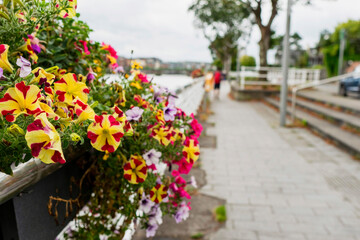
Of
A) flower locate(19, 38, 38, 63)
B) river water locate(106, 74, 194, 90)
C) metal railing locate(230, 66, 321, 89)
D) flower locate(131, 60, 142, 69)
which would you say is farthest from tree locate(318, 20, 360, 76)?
flower locate(19, 38, 38, 63)

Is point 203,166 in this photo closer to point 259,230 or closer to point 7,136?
point 259,230

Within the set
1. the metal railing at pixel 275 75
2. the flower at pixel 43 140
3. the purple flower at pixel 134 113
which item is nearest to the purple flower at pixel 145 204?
the purple flower at pixel 134 113

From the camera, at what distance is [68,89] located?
1.02 metres

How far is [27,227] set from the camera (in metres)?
1.05

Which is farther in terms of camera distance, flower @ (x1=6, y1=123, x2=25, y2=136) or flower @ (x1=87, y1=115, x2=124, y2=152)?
flower @ (x1=87, y1=115, x2=124, y2=152)

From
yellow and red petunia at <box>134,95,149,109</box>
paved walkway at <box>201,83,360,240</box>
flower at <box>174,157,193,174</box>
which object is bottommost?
paved walkway at <box>201,83,360,240</box>

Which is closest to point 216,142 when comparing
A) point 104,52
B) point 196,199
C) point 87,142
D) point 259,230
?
point 196,199

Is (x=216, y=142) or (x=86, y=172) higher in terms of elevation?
(x=86, y=172)

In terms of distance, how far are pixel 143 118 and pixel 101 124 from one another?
0.53 m

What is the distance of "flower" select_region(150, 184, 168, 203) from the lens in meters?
1.68

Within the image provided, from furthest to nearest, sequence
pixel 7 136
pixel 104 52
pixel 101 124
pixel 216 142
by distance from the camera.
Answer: pixel 216 142
pixel 104 52
pixel 101 124
pixel 7 136

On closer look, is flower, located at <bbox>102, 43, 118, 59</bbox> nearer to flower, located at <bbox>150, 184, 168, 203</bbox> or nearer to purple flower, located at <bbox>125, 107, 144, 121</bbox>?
purple flower, located at <bbox>125, 107, 144, 121</bbox>

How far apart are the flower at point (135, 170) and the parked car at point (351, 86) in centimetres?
1258

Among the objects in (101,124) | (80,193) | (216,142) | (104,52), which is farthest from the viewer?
(216,142)
